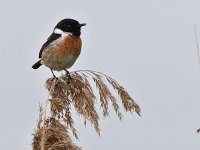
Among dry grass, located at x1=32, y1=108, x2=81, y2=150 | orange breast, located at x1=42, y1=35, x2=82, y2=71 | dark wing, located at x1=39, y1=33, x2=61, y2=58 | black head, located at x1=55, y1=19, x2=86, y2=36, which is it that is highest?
black head, located at x1=55, y1=19, x2=86, y2=36

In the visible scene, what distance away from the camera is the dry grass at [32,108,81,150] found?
3223mm

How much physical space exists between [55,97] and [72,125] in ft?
1.09

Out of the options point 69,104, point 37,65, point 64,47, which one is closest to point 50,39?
point 64,47

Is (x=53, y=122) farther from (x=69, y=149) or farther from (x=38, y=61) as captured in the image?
(x=38, y=61)

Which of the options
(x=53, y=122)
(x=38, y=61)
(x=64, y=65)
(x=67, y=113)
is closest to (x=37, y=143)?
(x=53, y=122)

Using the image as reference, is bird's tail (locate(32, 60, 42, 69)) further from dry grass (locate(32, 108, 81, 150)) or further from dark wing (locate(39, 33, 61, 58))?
dry grass (locate(32, 108, 81, 150))

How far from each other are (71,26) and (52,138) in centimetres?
360

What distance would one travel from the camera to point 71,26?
6.74 metres

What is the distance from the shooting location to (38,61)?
7.75 metres

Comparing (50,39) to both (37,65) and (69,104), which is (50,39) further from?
(69,104)

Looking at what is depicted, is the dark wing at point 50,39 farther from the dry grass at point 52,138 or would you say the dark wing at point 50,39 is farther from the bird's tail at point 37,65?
the dry grass at point 52,138

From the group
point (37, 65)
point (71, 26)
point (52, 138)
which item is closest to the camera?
point (52, 138)

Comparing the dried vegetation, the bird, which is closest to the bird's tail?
the bird

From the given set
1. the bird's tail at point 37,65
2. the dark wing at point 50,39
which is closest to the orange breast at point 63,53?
the dark wing at point 50,39
